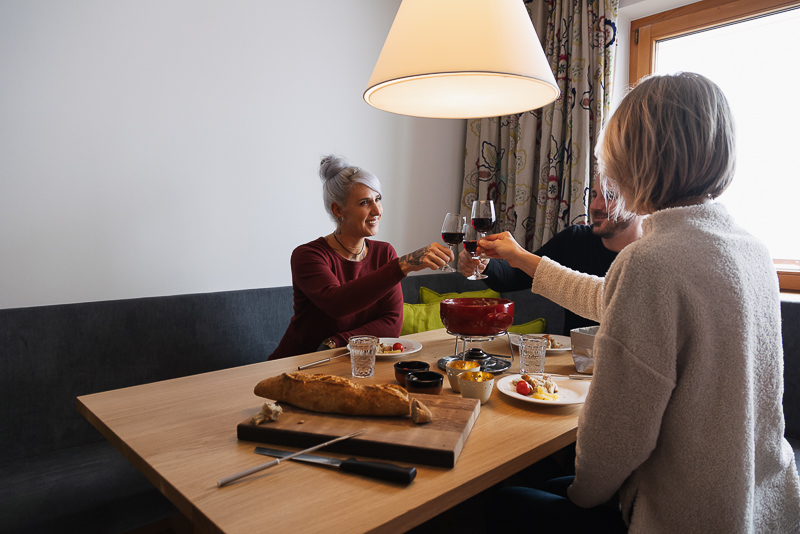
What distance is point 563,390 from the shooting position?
1.27 metres

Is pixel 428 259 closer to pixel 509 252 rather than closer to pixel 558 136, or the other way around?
pixel 509 252

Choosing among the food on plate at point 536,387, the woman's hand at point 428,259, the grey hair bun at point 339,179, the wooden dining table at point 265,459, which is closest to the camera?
the wooden dining table at point 265,459

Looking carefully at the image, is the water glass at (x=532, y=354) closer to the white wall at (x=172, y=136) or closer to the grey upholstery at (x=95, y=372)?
the grey upholstery at (x=95, y=372)

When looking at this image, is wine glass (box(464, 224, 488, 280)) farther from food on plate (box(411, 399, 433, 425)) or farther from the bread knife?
the bread knife

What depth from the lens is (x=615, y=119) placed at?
1.04 meters

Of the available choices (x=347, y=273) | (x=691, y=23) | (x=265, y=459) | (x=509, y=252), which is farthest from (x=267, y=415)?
(x=691, y=23)

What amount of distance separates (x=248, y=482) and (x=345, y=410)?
0.78 feet

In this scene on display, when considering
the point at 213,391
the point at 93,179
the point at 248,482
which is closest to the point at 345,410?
the point at 248,482

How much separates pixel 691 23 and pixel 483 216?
2.19 m

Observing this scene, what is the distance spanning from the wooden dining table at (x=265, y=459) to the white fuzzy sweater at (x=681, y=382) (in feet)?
0.59

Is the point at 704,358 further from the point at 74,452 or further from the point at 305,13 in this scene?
the point at 305,13

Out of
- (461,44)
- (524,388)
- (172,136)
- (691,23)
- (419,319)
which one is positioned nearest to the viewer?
(461,44)

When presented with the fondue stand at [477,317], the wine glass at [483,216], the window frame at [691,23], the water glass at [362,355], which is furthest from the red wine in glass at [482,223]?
the window frame at [691,23]

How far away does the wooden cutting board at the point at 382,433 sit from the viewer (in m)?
0.88
